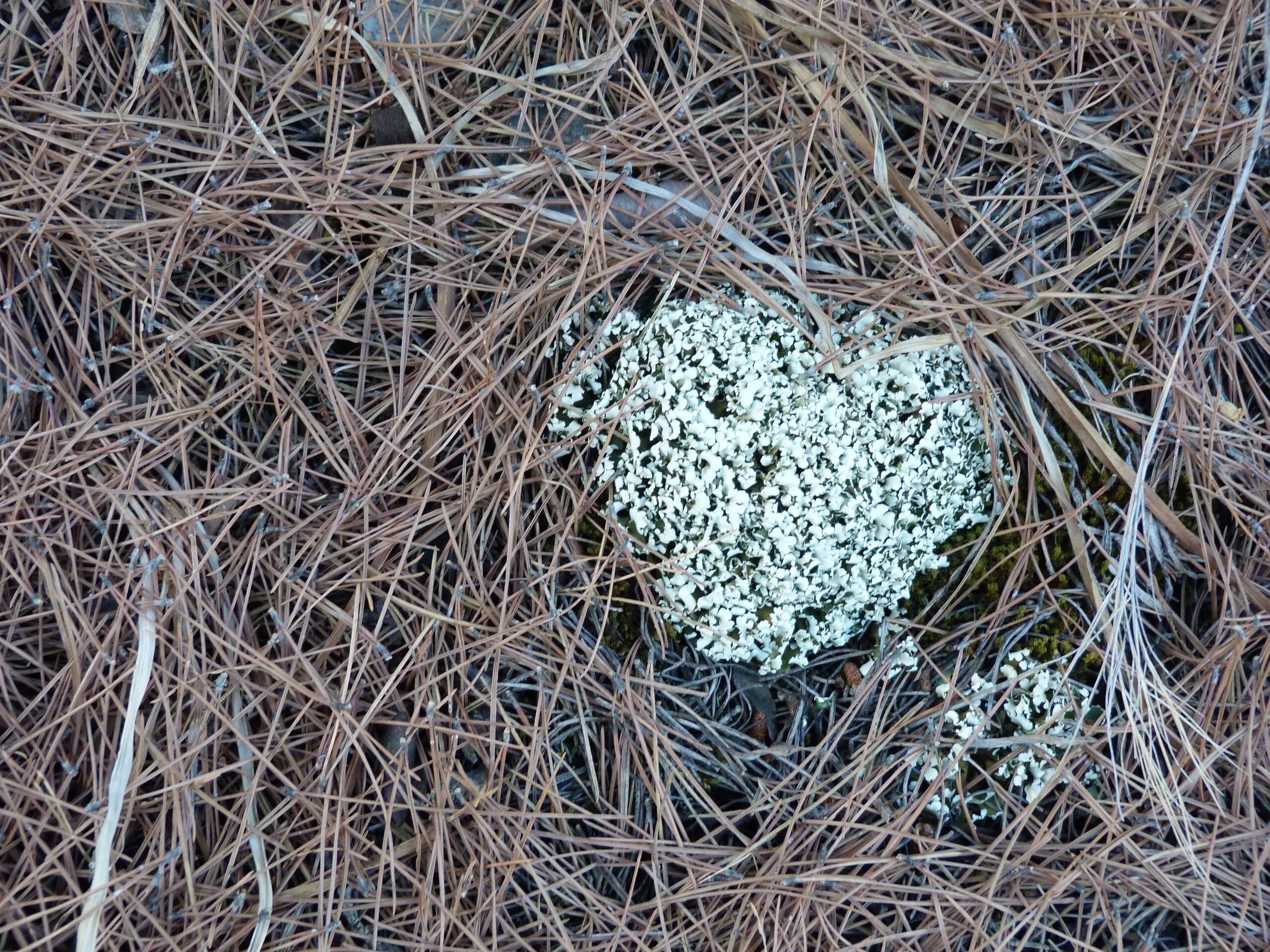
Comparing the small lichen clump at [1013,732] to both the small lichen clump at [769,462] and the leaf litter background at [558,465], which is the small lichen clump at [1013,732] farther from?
the small lichen clump at [769,462]

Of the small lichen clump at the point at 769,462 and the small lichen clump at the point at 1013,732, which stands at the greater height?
the small lichen clump at the point at 769,462

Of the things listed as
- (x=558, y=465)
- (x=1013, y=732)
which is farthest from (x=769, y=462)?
(x=1013, y=732)

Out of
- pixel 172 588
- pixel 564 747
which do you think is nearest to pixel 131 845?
pixel 172 588

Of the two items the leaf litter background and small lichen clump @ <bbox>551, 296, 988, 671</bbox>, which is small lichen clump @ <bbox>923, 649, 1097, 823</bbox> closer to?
the leaf litter background

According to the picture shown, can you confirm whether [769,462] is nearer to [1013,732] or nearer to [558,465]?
[558,465]

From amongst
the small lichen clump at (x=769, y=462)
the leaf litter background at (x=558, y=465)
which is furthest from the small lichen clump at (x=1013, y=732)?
the small lichen clump at (x=769, y=462)

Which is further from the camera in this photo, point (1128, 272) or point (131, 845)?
point (1128, 272)

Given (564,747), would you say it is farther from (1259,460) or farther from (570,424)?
(1259,460)
